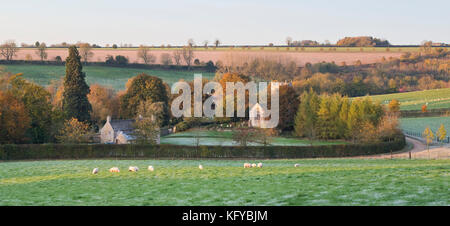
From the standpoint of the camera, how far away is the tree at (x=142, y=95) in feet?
343

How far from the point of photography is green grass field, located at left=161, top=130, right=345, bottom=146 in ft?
278

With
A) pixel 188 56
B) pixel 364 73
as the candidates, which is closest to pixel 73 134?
pixel 188 56

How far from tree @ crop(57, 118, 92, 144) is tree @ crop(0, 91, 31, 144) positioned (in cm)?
466

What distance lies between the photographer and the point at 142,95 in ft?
349

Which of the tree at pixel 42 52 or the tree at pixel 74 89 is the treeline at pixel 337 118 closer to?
the tree at pixel 74 89

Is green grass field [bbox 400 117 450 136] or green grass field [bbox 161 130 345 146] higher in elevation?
green grass field [bbox 400 117 450 136]

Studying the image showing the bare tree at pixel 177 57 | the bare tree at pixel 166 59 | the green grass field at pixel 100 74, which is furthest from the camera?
the bare tree at pixel 177 57

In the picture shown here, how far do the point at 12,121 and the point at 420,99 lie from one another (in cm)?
11014

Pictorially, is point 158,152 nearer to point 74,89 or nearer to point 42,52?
point 74,89

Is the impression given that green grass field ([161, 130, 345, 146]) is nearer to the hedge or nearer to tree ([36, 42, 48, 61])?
the hedge

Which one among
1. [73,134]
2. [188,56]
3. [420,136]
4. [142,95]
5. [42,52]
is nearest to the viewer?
[73,134]

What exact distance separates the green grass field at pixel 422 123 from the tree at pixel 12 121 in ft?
229

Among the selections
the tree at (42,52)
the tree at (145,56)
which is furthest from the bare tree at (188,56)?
the tree at (42,52)

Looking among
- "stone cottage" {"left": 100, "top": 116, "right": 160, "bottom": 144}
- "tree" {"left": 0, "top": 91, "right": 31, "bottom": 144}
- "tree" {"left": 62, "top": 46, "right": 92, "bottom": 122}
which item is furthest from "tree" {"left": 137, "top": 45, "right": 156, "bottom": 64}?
"tree" {"left": 0, "top": 91, "right": 31, "bottom": 144}
